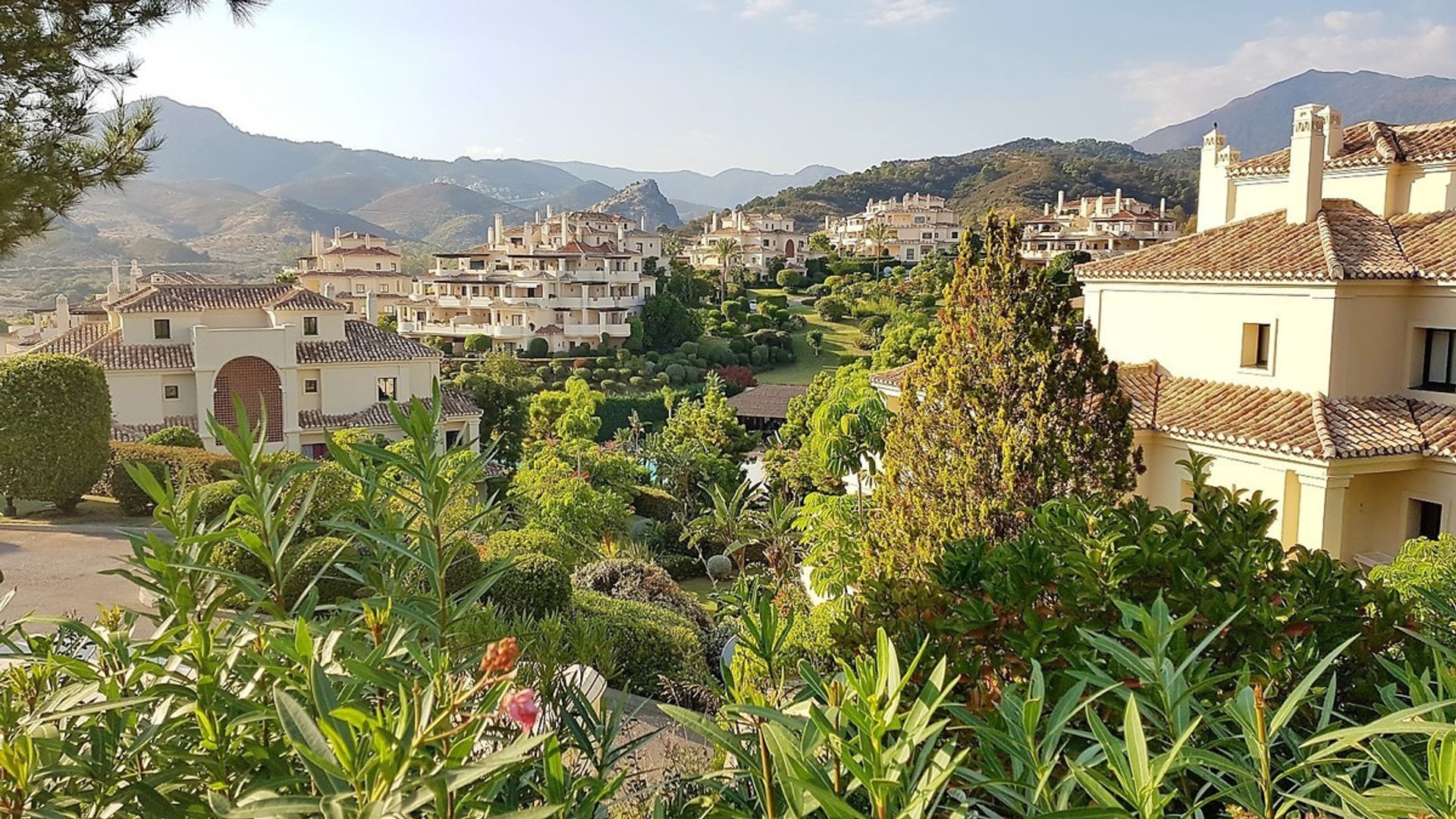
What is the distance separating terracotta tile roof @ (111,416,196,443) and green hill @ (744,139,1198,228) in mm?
85134

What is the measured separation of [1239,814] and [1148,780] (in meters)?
0.18

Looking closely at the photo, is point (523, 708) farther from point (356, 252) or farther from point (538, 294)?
point (356, 252)

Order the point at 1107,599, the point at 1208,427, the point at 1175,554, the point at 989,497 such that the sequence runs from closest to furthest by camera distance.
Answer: the point at 1107,599
the point at 1175,554
the point at 989,497
the point at 1208,427

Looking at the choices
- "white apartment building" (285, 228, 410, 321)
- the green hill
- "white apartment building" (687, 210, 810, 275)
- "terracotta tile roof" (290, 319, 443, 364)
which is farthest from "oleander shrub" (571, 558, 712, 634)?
the green hill

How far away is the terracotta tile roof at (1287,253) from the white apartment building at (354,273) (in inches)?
1958

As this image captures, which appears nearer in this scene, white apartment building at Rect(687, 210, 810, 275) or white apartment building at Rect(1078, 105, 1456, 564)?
white apartment building at Rect(1078, 105, 1456, 564)

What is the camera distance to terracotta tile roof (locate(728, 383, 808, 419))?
42344mm

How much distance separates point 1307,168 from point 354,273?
5853cm

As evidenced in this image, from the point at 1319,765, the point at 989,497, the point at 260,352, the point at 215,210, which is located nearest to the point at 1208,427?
the point at 989,497

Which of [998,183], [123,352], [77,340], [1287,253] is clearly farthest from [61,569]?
[998,183]

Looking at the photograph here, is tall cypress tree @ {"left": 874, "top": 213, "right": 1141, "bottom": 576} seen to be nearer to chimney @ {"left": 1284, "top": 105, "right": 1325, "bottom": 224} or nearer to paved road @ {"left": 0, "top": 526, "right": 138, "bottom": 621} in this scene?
chimney @ {"left": 1284, "top": 105, "right": 1325, "bottom": 224}

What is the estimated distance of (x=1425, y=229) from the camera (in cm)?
1233

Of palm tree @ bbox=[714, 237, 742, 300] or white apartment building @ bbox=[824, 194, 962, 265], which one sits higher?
white apartment building @ bbox=[824, 194, 962, 265]

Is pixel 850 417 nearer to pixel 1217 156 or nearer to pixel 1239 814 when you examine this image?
pixel 1217 156
